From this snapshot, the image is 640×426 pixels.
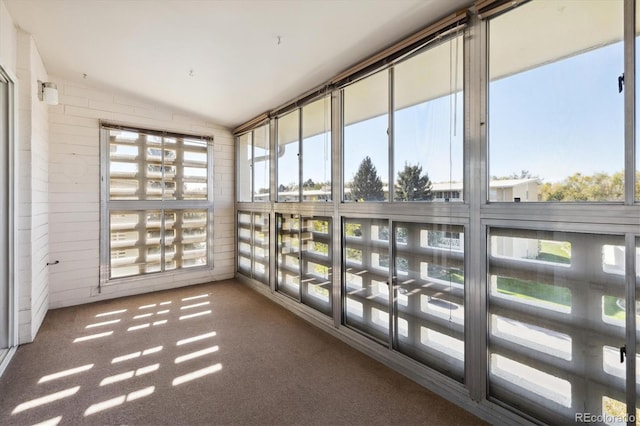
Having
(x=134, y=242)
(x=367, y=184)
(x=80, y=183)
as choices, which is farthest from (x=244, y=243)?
(x=367, y=184)

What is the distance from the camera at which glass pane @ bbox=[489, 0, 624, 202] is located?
5.10 feet

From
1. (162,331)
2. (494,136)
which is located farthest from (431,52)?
(162,331)

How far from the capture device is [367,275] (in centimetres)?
295

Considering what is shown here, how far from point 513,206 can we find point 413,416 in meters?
1.50

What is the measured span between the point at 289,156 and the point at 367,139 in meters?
1.47

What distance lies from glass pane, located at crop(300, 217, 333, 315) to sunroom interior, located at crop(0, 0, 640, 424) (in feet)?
0.08

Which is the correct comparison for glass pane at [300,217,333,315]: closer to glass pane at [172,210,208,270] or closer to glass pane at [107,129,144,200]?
glass pane at [172,210,208,270]

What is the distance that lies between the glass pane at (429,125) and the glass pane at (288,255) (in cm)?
174

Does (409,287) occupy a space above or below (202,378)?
above

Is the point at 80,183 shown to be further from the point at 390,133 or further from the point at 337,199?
the point at 390,133

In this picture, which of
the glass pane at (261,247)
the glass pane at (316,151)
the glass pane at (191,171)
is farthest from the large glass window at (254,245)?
the glass pane at (316,151)

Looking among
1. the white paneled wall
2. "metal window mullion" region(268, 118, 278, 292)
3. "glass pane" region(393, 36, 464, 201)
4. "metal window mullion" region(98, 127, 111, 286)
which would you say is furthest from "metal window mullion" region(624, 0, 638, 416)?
"metal window mullion" region(98, 127, 111, 286)

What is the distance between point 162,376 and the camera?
2.46 m

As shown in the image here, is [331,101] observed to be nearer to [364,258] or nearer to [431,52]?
[431,52]
